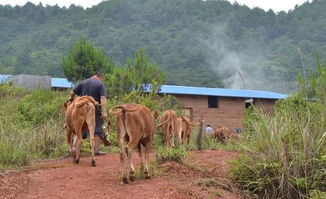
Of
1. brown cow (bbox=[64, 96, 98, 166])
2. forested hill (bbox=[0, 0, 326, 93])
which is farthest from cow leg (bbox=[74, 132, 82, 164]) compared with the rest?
forested hill (bbox=[0, 0, 326, 93])

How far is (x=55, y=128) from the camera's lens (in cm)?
1307

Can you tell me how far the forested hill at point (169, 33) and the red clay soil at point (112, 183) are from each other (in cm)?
4327

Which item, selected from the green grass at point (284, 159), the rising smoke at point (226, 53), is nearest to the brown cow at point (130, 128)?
the green grass at point (284, 159)

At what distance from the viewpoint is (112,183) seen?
743 cm

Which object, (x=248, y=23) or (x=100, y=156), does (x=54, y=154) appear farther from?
(x=248, y=23)

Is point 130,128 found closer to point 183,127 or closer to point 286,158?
point 286,158

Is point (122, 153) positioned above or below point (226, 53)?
below

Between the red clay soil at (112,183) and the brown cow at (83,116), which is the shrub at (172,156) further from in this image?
the brown cow at (83,116)

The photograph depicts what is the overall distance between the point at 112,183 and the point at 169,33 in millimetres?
66512

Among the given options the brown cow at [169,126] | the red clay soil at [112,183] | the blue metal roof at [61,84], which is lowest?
the red clay soil at [112,183]

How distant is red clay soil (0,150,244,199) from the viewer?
672 centimetres

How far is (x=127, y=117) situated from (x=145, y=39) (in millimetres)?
60554

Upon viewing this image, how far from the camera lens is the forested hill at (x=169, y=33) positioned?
56.2 meters

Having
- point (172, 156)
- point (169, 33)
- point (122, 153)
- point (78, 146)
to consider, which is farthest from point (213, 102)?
point (169, 33)
